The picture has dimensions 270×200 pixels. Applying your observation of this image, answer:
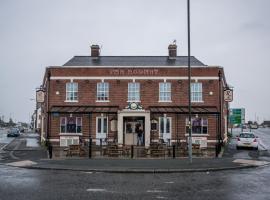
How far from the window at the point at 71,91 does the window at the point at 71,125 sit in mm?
1736

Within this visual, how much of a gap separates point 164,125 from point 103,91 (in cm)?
590

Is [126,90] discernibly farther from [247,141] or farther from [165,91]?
[247,141]

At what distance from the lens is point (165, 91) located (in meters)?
35.2

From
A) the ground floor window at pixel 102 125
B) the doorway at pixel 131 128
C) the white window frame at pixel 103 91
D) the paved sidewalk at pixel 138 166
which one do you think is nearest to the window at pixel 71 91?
the white window frame at pixel 103 91

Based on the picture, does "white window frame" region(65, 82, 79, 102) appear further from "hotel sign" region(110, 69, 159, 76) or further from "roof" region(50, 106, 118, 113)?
"hotel sign" region(110, 69, 159, 76)

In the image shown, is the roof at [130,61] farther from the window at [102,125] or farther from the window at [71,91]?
the window at [102,125]

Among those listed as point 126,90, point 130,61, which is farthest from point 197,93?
point 130,61

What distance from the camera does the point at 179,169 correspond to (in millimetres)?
18281

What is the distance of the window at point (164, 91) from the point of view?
115ft

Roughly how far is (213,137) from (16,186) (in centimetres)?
2369

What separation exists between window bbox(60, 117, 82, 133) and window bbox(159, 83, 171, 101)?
7.11 metres

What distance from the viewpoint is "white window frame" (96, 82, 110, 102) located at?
35.5 m

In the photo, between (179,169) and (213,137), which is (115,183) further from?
(213,137)

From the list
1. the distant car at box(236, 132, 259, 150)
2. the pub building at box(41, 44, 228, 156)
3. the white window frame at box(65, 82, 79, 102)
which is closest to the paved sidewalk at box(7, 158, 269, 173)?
the distant car at box(236, 132, 259, 150)
